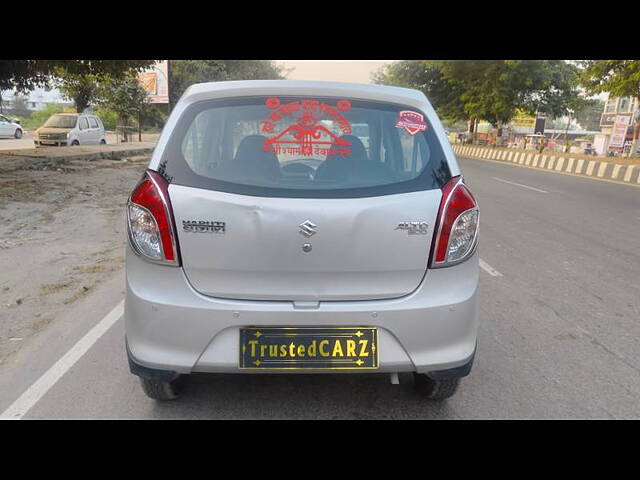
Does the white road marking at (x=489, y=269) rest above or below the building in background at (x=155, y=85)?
below

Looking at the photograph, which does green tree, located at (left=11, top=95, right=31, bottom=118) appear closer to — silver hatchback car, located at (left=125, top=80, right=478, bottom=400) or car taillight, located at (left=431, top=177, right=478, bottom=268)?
silver hatchback car, located at (left=125, top=80, right=478, bottom=400)

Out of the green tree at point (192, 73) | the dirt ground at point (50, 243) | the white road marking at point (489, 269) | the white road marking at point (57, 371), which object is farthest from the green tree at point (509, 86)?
the white road marking at point (57, 371)

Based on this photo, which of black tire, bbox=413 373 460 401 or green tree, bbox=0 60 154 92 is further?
green tree, bbox=0 60 154 92

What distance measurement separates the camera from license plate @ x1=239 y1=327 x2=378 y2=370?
2352 mm

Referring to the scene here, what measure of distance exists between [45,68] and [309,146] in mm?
15468

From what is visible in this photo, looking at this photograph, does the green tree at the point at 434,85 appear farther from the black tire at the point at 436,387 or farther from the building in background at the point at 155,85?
the black tire at the point at 436,387

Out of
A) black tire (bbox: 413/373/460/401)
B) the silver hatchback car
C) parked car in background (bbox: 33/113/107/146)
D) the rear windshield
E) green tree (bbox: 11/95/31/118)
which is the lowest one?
green tree (bbox: 11/95/31/118)

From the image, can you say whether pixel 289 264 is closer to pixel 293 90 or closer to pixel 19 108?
pixel 293 90

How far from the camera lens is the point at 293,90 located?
2551 mm

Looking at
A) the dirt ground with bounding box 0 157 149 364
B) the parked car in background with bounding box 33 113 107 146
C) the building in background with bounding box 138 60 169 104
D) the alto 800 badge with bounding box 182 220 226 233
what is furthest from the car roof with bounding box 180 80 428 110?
the building in background with bounding box 138 60 169 104

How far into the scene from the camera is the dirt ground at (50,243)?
14.2 ft

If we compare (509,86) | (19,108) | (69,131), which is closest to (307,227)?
(69,131)

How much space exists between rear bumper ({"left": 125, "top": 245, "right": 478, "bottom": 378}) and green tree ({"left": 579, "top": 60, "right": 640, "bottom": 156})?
62.6ft

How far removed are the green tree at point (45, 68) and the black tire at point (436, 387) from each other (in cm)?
1425
